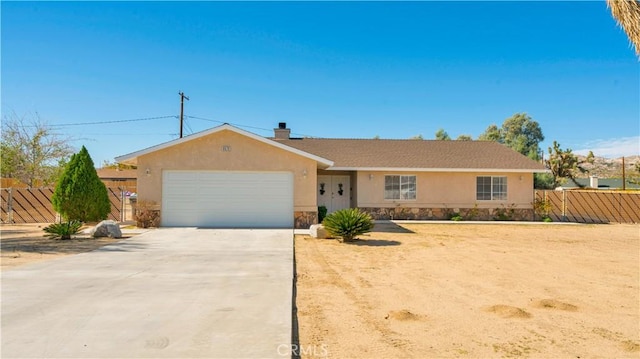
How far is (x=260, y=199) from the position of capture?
1647 cm

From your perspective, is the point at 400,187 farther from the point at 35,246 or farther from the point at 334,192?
the point at 35,246

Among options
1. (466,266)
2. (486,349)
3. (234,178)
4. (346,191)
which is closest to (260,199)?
(234,178)

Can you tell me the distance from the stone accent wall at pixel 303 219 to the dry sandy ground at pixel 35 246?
21.5ft

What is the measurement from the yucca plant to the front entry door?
8.78 m

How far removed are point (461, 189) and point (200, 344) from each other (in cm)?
1932

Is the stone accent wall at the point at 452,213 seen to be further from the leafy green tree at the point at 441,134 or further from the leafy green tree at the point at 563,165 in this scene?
the leafy green tree at the point at 441,134

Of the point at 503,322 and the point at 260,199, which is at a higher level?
the point at 260,199

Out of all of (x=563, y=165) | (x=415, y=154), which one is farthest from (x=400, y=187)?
(x=563, y=165)

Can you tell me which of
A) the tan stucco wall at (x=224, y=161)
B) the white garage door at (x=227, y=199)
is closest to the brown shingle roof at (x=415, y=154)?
the tan stucco wall at (x=224, y=161)

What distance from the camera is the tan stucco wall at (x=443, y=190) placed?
21000 millimetres

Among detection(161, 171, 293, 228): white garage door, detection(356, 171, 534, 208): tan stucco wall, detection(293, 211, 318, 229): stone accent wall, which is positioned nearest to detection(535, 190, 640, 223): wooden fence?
detection(356, 171, 534, 208): tan stucco wall

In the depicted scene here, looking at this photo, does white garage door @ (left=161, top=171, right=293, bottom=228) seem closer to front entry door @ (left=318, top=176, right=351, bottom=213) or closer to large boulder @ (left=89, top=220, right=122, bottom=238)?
large boulder @ (left=89, top=220, right=122, bottom=238)

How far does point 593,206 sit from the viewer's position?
75.8 feet

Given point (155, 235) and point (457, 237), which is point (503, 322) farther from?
point (155, 235)
